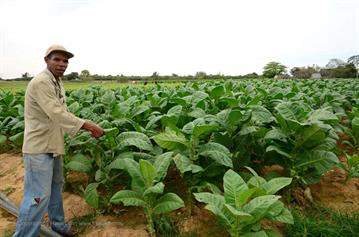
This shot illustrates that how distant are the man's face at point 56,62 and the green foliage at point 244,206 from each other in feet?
5.71

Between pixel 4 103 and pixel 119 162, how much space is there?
5.15 meters

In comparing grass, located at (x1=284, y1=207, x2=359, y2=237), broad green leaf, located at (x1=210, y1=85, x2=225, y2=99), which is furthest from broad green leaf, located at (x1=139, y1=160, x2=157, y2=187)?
broad green leaf, located at (x1=210, y1=85, x2=225, y2=99)

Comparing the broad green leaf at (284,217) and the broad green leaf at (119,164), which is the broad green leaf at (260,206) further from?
the broad green leaf at (119,164)

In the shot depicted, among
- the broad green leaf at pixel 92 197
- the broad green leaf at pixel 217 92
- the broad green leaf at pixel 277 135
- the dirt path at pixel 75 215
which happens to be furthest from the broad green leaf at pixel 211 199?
the broad green leaf at pixel 217 92

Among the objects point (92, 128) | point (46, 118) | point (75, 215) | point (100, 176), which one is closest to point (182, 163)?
point (92, 128)

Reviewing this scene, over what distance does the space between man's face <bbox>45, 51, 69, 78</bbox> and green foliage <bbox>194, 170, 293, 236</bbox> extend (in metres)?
1.74

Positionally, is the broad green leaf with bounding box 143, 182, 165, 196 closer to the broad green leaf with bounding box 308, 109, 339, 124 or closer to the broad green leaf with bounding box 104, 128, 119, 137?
the broad green leaf with bounding box 104, 128, 119, 137

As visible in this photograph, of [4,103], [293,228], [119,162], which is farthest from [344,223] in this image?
[4,103]

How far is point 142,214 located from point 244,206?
1376mm

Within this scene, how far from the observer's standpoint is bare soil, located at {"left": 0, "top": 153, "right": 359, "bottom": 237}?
362cm

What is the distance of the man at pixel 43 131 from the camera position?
3.27 m

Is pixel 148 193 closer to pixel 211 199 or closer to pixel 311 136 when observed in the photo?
pixel 211 199

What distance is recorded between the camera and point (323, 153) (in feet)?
12.5

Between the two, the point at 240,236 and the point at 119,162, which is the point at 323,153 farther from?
the point at 119,162
